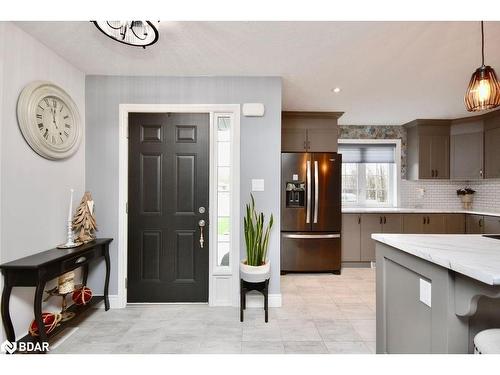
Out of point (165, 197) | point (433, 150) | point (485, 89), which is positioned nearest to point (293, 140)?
point (165, 197)

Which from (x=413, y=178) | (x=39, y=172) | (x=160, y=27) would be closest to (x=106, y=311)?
(x=39, y=172)

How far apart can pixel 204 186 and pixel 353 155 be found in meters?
3.12

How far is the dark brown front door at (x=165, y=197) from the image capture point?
8.50ft

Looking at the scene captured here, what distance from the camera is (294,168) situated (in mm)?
3484

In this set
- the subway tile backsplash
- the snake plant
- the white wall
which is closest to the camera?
the white wall

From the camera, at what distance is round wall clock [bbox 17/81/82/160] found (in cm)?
186

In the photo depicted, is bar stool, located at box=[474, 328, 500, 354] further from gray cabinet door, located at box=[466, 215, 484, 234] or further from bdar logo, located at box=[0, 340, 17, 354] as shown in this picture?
gray cabinet door, located at box=[466, 215, 484, 234]

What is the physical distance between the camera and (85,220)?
2289mm

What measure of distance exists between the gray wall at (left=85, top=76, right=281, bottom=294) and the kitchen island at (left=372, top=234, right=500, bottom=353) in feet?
4.25

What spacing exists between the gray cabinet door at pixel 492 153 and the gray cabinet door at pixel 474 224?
682mm

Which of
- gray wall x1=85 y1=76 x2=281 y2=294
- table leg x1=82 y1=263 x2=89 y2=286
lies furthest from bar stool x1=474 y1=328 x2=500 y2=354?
table leg x1=82 y1=263 x2=89 y2=286

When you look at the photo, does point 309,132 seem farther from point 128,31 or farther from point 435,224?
point 128,31

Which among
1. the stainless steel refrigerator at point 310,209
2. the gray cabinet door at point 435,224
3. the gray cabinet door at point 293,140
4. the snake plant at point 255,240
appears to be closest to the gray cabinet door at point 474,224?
the gray cabinet door at point 435,224
